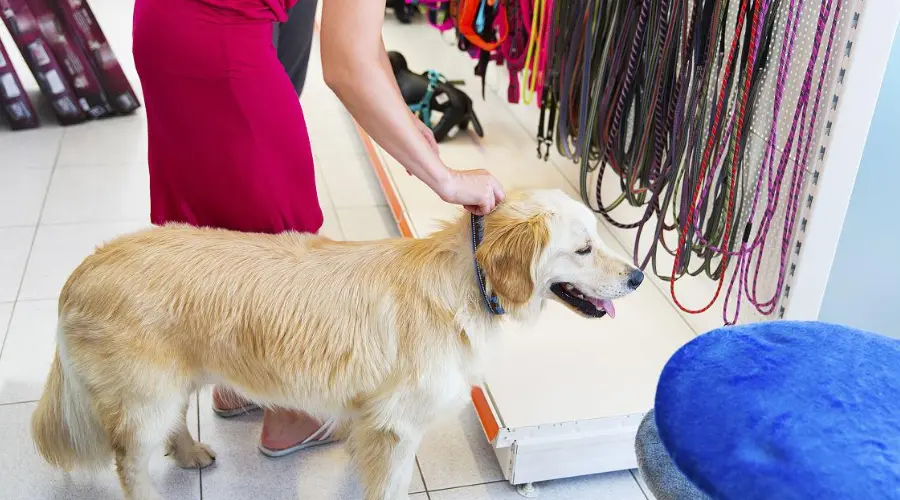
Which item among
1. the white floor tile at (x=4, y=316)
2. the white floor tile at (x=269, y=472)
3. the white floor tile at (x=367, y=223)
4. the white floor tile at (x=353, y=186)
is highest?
the white floor tile at (x=4, y=316)

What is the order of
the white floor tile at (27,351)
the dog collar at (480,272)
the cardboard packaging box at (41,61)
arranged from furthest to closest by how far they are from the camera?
the cardboard packaging box at (41,61) → the white floor tile at (27,351) → the dog collar at (480,272)

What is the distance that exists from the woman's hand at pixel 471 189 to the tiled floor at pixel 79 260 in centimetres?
85

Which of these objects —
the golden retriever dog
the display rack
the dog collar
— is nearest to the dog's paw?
the golden retriever dog

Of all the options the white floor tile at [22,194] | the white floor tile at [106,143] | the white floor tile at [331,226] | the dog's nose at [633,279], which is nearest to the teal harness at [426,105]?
the white floor tile at [331,226]

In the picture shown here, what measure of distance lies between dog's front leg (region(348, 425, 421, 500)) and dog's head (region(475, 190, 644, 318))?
0.38 meters

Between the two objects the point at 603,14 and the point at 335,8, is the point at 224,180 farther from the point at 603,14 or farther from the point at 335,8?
the point at 603,14

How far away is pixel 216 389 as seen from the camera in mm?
2031

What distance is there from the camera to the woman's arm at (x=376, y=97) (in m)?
1.26

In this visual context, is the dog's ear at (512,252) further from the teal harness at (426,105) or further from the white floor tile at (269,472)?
the teal harness at (426,105)

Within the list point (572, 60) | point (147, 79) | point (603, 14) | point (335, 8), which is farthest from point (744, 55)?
point (147, 79)

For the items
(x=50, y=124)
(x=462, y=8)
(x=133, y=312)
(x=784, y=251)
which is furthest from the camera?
(x=50, y=124)

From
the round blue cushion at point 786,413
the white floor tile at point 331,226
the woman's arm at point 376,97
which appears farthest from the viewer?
the white floor tile at point 331,226

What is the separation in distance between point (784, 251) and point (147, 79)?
4.84 ft

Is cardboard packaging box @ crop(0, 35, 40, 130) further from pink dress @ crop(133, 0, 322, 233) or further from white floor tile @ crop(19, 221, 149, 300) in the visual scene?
pink dress @ crop(133, 0, 322, 233)
